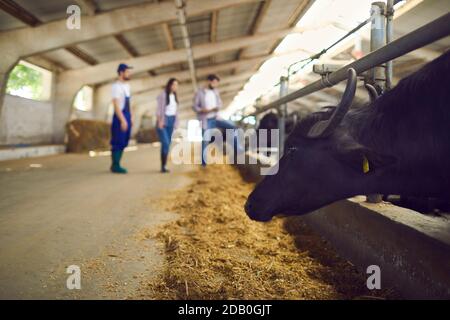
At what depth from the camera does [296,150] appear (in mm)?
1987

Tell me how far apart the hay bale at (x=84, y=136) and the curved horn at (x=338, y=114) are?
12.0 meters

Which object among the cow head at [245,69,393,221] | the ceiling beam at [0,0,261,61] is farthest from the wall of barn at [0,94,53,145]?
the cow head at [245,69,393,221]

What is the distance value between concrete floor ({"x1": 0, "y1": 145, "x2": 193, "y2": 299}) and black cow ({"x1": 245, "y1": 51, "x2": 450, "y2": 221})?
84 cm

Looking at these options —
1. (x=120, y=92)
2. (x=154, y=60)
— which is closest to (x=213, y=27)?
(x=154, y=60)

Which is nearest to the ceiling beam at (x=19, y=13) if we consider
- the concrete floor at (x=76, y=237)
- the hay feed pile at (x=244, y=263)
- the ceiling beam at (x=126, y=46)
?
the ceiling beam at (x=126, y=46)

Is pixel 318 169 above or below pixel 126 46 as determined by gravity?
below

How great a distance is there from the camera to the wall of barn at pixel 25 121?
992 centimetres

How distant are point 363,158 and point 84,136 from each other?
12420 millimetres

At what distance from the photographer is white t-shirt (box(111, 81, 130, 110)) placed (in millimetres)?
5621

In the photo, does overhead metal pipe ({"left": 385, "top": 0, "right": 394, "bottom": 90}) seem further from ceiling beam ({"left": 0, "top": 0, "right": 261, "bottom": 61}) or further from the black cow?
ceiling beam ({"left": 0, "top": 0, "right": 261, "bottom": 61})

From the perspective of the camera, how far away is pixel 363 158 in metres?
1.64

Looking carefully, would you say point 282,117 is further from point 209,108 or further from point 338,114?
point 338,114

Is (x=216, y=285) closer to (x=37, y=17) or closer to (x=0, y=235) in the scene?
(x=0, y=235)

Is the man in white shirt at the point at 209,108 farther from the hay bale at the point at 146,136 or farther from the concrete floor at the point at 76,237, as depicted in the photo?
the hay bale at the point at 146,136
